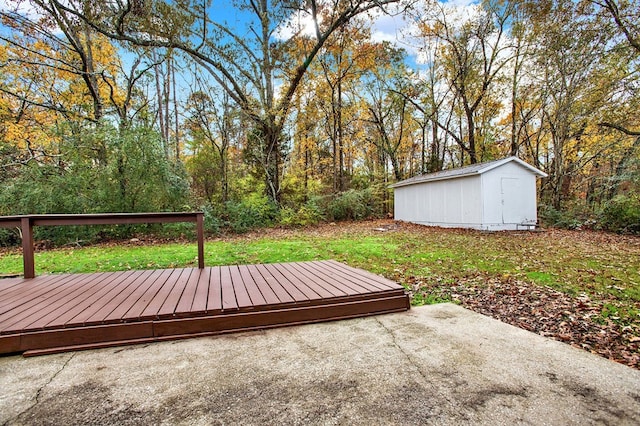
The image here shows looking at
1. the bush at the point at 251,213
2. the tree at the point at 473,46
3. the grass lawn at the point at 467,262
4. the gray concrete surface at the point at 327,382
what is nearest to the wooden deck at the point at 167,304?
the gray concrete surface at the point at 327,382

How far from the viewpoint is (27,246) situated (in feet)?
10.9

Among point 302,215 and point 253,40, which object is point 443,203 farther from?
point 253,40

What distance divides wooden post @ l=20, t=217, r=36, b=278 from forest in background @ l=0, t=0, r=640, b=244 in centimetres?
504

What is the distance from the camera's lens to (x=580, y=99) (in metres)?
9.85

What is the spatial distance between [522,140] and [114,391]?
58.3 feet

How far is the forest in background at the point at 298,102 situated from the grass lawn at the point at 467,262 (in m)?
2.75

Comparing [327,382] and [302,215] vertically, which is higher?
[302,215]

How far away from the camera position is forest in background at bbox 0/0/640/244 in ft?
25.6

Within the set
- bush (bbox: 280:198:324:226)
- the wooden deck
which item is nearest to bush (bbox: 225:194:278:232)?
bush (bbox: 280:198:324:226)

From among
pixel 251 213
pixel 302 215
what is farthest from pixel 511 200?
pixel 251 213

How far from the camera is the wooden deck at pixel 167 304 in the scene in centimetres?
203

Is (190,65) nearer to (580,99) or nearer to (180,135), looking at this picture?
(180,135)

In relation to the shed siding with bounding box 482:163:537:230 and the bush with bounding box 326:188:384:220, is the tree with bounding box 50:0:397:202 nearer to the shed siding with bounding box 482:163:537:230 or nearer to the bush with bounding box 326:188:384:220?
the bush with bounding box 326:188:384:220

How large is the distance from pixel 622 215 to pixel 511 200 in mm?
3059
